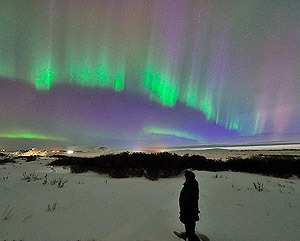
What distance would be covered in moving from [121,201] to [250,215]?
422 cm

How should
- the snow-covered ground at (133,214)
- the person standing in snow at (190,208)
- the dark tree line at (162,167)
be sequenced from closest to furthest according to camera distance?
the person standing in snow at (190,208)
the snow-covered ground at (133,214)
the dark tree line at (162,167)

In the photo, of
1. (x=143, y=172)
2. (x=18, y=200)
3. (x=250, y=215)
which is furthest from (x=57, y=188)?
(x=250, y=215)

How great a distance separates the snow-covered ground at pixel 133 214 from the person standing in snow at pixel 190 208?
0.55m

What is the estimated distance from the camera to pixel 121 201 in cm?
745

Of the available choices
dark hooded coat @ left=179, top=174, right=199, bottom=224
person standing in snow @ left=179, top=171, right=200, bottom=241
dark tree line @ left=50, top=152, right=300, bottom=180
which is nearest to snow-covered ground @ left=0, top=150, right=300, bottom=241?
person standing in snow @ left=179, top=171, right=200, bottom=241

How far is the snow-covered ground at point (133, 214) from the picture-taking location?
183 inches

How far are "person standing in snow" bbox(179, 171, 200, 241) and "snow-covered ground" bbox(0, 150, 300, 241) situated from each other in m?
0.55

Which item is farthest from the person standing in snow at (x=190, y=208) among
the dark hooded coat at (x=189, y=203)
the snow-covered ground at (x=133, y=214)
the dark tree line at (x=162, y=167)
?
the dark tree line at (x=162, y=167)

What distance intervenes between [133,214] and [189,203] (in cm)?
248

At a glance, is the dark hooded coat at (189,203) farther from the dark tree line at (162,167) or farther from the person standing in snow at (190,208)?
the dark tree line at (162,167)

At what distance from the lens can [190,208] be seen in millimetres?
4160

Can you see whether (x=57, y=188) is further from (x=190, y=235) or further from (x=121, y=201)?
(x=190, y=235)

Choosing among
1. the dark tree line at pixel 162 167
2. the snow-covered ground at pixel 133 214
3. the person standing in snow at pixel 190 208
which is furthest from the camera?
the dark tree line at pixel 162 167

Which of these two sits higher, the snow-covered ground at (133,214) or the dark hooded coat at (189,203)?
the dark hooded coat at (189,203)
